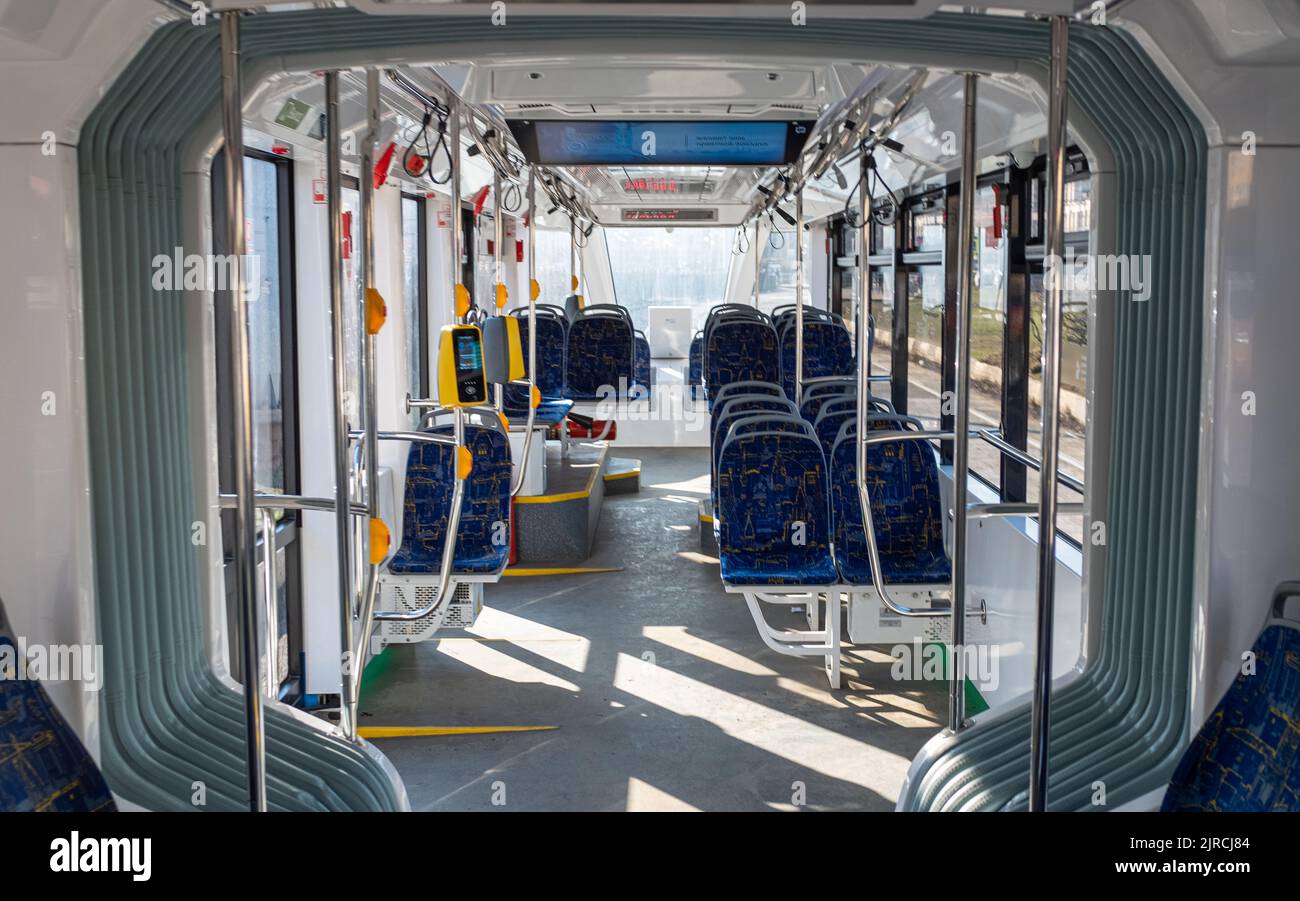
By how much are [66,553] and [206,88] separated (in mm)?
1117

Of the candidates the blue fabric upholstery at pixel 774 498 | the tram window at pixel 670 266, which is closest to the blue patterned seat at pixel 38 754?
the blue fabric upholstery at pixel 774 498

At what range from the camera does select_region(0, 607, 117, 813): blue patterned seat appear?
2453mm

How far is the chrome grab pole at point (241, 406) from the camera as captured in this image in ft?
6.96

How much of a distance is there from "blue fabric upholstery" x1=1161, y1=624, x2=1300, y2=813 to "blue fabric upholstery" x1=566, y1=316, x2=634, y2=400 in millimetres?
9403

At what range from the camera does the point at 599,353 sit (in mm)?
12008

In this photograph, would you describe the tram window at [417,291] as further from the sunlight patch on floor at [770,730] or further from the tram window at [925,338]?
the tram window at [925,338]

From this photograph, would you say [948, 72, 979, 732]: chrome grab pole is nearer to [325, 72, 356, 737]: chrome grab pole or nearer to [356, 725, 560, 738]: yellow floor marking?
[325, 72, 356, 737]: chrome grab pole

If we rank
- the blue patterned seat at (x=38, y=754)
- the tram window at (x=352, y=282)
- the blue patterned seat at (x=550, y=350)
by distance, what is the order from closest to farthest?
the blue patterned seat at (x=38, y=754) → the tram window at (x=352, y=282) → the blue patterned seat at (x=550, y=350)

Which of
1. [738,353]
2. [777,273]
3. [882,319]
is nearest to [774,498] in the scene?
[882,319]

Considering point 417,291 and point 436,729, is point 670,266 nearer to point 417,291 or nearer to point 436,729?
point 417,291

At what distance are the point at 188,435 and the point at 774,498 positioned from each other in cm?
339

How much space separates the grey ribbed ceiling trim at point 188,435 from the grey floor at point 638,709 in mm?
1613

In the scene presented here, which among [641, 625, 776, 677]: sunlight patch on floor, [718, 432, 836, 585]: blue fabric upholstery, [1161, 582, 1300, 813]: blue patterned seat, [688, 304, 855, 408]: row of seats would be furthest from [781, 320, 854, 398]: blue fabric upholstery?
[1161, 582, 1300, 813]: blue patterned seat

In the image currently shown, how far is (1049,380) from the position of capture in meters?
2.19
